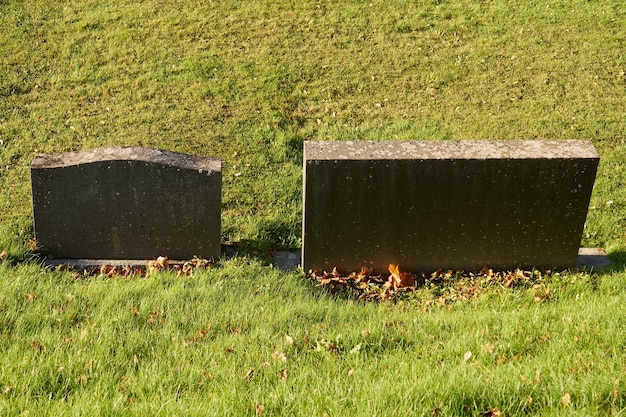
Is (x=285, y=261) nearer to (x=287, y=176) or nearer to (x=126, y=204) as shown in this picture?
(x=126, y=204)

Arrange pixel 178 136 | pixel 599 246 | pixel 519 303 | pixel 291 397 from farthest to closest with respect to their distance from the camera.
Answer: pixel 178 136 → pixel 599 246 → pixel 519 303 → pixel 291 397

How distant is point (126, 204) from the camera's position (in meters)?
6.77

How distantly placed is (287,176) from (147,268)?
97.5 inches

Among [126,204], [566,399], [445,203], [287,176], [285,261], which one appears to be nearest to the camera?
[566,399]

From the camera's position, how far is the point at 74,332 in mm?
5125

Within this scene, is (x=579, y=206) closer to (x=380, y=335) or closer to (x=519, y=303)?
(x=519, y=303)

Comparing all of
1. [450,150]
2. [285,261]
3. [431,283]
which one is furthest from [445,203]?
[285,261]

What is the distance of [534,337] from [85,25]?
30.9 ft

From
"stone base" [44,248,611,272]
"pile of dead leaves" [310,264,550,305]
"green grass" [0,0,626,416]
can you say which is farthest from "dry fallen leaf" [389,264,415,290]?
"stone base" [44,248,611,272]

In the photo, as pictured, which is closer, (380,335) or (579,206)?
(380,335)

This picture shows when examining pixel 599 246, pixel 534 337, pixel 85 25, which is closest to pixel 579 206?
pixel 599 246

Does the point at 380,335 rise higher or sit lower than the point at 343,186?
lower

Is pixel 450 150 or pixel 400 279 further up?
pixel 450 150

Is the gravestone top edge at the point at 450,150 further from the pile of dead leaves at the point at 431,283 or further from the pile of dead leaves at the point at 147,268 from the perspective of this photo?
the pile of dead leaves at the point at 147,268
